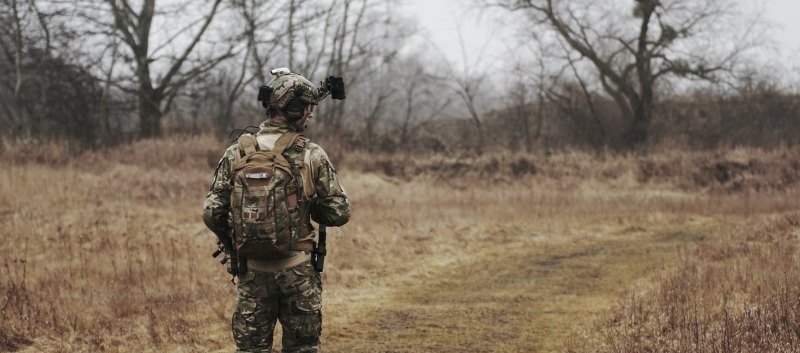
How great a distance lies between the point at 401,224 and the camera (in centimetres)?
1288

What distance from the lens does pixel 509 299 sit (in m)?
7.94

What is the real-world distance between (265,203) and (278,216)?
10 centimetres

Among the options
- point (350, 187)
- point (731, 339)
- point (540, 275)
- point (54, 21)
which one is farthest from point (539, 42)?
point (731, 339)

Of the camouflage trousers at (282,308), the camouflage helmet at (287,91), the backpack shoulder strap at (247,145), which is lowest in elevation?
the camouflage trousers at (282,308)

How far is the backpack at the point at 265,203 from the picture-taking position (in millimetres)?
3771

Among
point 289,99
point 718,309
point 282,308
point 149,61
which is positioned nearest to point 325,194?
point 289,99

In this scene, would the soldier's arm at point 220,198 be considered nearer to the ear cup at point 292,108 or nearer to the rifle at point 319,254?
the ear cup at point 292,108

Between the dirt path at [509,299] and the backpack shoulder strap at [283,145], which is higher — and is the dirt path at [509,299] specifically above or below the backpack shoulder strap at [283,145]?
below

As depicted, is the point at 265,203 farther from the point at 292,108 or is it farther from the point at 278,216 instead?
the point at 292,108

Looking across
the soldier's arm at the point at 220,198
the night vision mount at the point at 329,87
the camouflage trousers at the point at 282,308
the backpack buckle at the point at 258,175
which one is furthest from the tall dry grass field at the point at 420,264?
the backpack buckle at the point at 258,175

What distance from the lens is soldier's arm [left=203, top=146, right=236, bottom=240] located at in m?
3.98

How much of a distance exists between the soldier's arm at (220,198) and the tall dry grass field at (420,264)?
94.9 inches

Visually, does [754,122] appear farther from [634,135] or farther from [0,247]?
[0,247]

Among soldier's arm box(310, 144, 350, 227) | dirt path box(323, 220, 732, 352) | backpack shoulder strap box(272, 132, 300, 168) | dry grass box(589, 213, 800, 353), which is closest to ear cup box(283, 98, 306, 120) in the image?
backpack shoulder strap box(272, 132, 300, 168)
